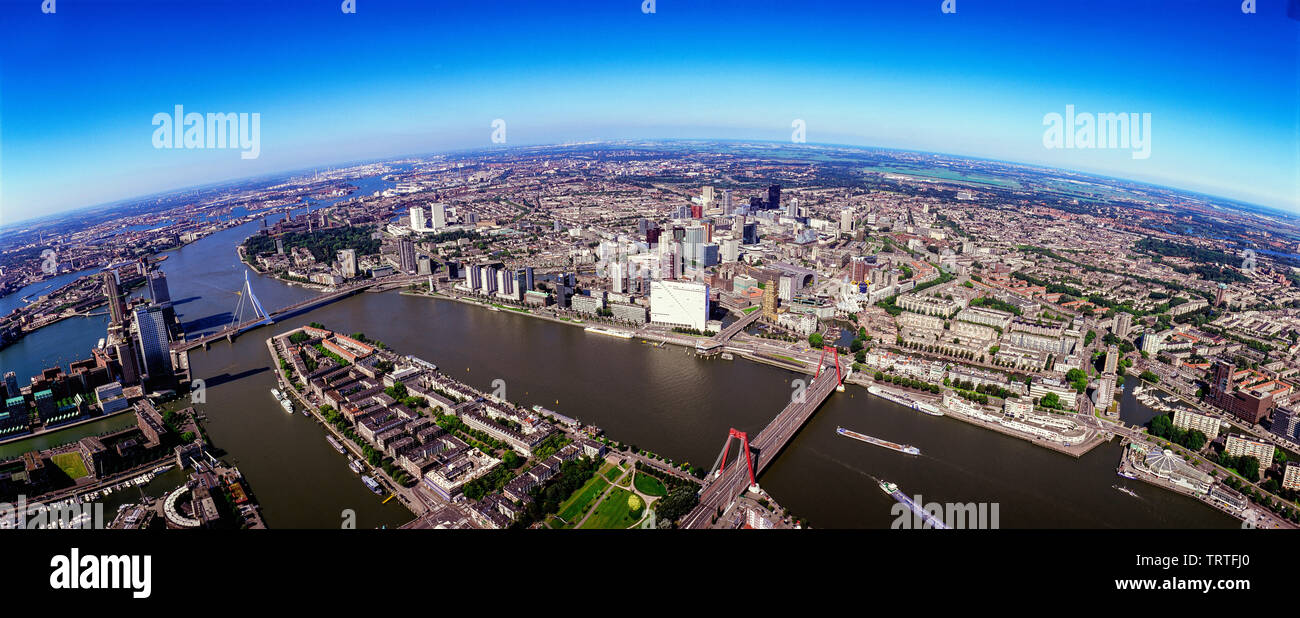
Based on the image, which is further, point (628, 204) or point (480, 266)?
point (628, 204)

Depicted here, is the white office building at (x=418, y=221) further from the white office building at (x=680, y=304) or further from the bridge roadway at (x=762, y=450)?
the bridge roadway at (x=762, y=450)

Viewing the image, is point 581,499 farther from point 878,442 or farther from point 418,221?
point 418,221

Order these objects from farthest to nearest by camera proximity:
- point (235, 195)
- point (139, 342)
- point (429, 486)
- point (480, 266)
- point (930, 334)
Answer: point (235, 195) < point (480, 266) < point (930, 334) < point (139, 342) < point (429, 486)

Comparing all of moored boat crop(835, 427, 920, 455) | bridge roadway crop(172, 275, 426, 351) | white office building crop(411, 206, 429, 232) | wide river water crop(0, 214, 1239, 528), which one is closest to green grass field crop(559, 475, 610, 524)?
wide river water crop(0, 214, 1239, 528)

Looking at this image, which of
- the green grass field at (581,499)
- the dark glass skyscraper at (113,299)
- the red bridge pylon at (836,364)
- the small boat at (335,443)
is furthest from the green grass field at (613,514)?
the dark glass skyscraper at (113,299)
